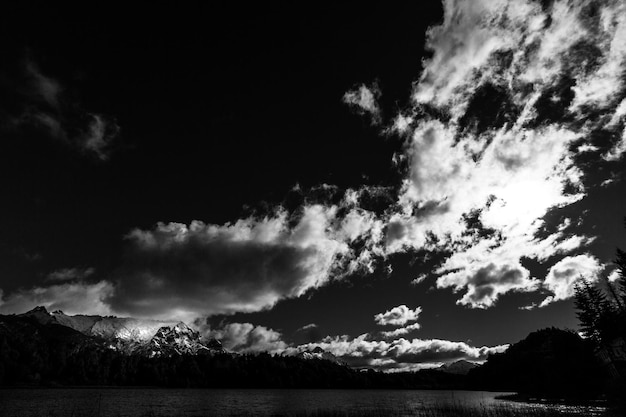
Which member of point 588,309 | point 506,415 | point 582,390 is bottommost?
point 506,415

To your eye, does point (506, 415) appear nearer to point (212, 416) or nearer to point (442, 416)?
point (442, 416)

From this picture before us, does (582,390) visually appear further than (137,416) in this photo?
Yes

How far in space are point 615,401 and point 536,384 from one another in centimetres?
Answer: 10046

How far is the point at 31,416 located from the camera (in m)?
63.4

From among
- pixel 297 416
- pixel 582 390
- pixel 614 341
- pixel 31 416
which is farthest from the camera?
pixel 614 341

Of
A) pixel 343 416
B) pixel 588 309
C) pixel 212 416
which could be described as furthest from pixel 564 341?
pixel 212 416

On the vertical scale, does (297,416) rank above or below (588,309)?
below

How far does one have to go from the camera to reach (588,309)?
98.7 metres

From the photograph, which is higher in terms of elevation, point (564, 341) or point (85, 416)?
point (564, 341)

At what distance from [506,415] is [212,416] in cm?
5149

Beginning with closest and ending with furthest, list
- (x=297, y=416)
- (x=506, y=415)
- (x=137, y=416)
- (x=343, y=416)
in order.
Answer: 1. (x=506, y=415)
2. (x=343, y=416)
3. (x=297, y=416)
4. (x=137, y=416)

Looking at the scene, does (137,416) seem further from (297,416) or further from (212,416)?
(297,416)

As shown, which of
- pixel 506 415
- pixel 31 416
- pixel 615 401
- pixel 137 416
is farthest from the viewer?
pixel 137 416

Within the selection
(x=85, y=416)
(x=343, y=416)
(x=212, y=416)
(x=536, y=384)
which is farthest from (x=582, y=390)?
(x=85, y=416)
